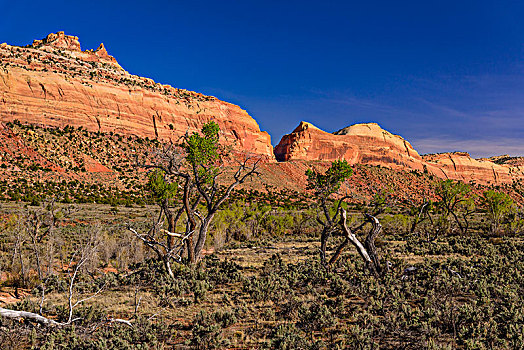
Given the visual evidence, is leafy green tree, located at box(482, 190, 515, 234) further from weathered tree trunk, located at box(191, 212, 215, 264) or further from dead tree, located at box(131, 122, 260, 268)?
weathered tree trunk, located at box(191, 212, 215, 264)

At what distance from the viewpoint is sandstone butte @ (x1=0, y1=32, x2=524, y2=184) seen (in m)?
65.4

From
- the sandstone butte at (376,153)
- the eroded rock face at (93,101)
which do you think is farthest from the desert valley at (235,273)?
the sandstone butte at (376,153)

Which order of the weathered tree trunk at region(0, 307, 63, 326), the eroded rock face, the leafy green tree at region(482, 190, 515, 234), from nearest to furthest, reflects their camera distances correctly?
the weathered tree trunk at region(0, 307, 63, 326)
the leafy green tree at region(482, 190, 515, 234)
the eroded rock face

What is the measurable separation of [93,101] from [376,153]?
3858 inches

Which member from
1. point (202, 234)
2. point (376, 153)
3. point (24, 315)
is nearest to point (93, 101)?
point (202, 234)

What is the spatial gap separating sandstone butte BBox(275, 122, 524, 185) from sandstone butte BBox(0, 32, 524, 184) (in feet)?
1.28

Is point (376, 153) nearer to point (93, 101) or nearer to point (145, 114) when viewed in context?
point (145, 114)

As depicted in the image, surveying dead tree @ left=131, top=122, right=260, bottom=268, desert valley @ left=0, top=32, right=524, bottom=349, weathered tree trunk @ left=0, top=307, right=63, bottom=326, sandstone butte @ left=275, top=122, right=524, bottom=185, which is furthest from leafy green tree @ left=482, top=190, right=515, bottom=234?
sandstone butte @ left=275, top=122, right=524, bottom=185

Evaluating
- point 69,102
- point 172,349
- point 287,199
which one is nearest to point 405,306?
point 172,349

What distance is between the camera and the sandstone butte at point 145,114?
6541 cm

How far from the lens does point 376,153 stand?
377ft

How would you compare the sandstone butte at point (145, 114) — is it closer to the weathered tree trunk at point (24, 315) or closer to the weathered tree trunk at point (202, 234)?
the weathered tree trunk at point (202, 234)

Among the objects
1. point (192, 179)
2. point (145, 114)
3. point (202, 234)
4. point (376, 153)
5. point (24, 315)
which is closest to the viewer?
point (24, 315)

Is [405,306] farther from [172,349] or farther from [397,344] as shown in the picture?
[172,349]
